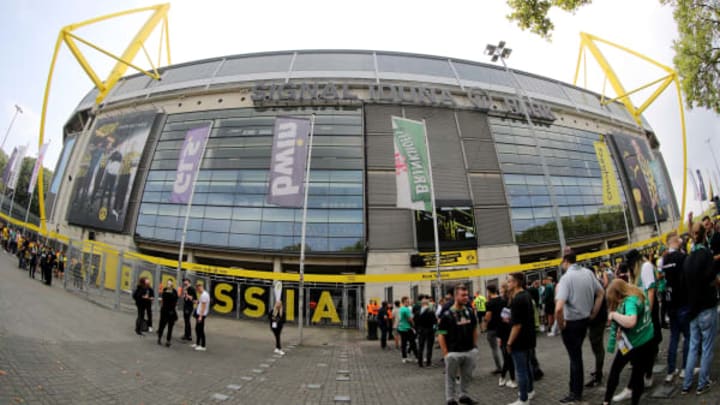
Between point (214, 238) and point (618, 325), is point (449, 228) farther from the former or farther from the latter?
point (618, 325)

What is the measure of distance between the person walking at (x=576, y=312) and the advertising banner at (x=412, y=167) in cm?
979

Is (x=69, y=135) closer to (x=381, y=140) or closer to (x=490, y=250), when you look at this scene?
(x=381, y=140)

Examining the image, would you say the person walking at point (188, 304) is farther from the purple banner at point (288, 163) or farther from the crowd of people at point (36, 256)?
the crowd of people at point (36, 256)

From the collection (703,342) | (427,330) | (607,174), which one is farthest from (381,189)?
(703,342)

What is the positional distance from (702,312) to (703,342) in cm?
35

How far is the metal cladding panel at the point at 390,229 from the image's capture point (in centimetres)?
2169

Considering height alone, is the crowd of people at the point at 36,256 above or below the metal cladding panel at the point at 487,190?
below

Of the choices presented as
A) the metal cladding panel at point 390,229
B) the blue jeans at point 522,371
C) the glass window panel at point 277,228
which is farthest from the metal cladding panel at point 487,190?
the blue jeans at point 522,371

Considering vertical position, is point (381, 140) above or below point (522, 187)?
above

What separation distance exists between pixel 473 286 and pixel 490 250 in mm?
3305

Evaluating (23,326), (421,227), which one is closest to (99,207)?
(23,326)

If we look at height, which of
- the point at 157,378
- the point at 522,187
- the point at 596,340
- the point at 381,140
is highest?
the point at 381,140

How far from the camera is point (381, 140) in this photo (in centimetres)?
2488

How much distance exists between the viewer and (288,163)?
13875mm
